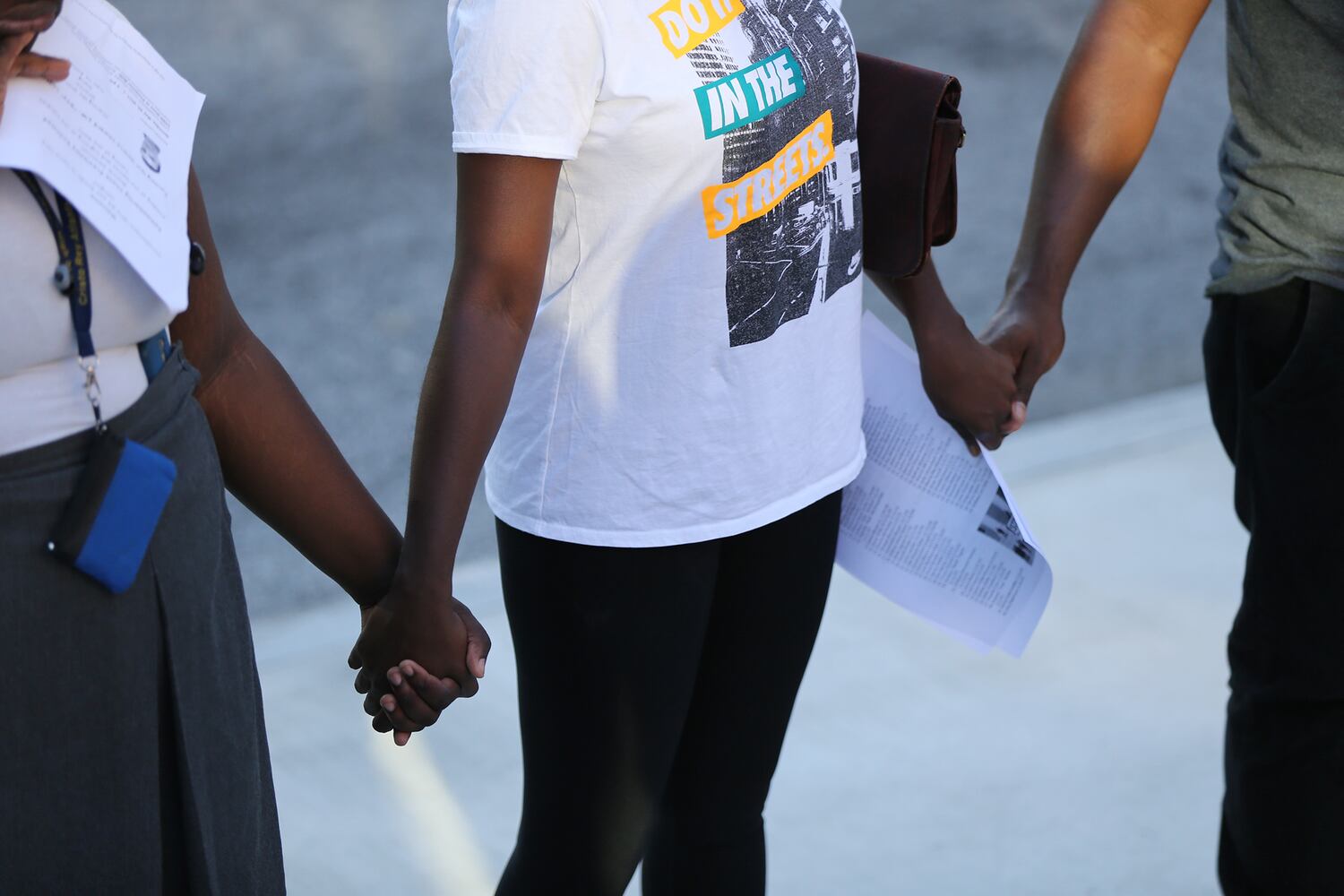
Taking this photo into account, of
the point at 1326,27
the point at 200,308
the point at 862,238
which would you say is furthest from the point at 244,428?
the point at 1326,27

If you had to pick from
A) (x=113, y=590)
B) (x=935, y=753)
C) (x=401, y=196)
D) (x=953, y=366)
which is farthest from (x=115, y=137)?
(x=401, y=196)

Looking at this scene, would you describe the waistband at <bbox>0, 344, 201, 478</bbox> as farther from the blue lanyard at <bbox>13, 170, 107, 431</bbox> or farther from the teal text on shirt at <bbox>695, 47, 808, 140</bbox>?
the teal text on shirt at <bbox>695, 47, 808, 140</bbox>

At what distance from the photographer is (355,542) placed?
1570 mm

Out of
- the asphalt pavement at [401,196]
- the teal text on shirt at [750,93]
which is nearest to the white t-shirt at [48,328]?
the teal text on shirt at [750,93]

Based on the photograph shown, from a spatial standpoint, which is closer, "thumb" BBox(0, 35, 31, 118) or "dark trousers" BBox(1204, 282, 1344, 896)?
"thumb" BBox(0, 35, 31, 118)

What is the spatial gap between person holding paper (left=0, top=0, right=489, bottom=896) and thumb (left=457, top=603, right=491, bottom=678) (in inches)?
9.2

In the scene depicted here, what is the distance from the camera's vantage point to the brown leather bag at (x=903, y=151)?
1847 mm

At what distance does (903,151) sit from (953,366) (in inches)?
13.0

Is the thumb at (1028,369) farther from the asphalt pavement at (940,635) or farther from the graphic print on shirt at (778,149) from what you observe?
the asphalt pavement at (940,635)

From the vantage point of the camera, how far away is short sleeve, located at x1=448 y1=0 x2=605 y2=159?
56.9 inches

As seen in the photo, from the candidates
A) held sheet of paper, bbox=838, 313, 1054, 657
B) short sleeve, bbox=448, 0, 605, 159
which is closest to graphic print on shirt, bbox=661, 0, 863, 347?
short sleeve, bbox=448, 0, 605, 159

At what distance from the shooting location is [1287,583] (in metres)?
1.94

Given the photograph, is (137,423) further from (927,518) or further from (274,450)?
(927,518)

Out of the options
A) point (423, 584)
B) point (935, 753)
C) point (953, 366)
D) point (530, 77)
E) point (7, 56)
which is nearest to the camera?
point (7, 56)
